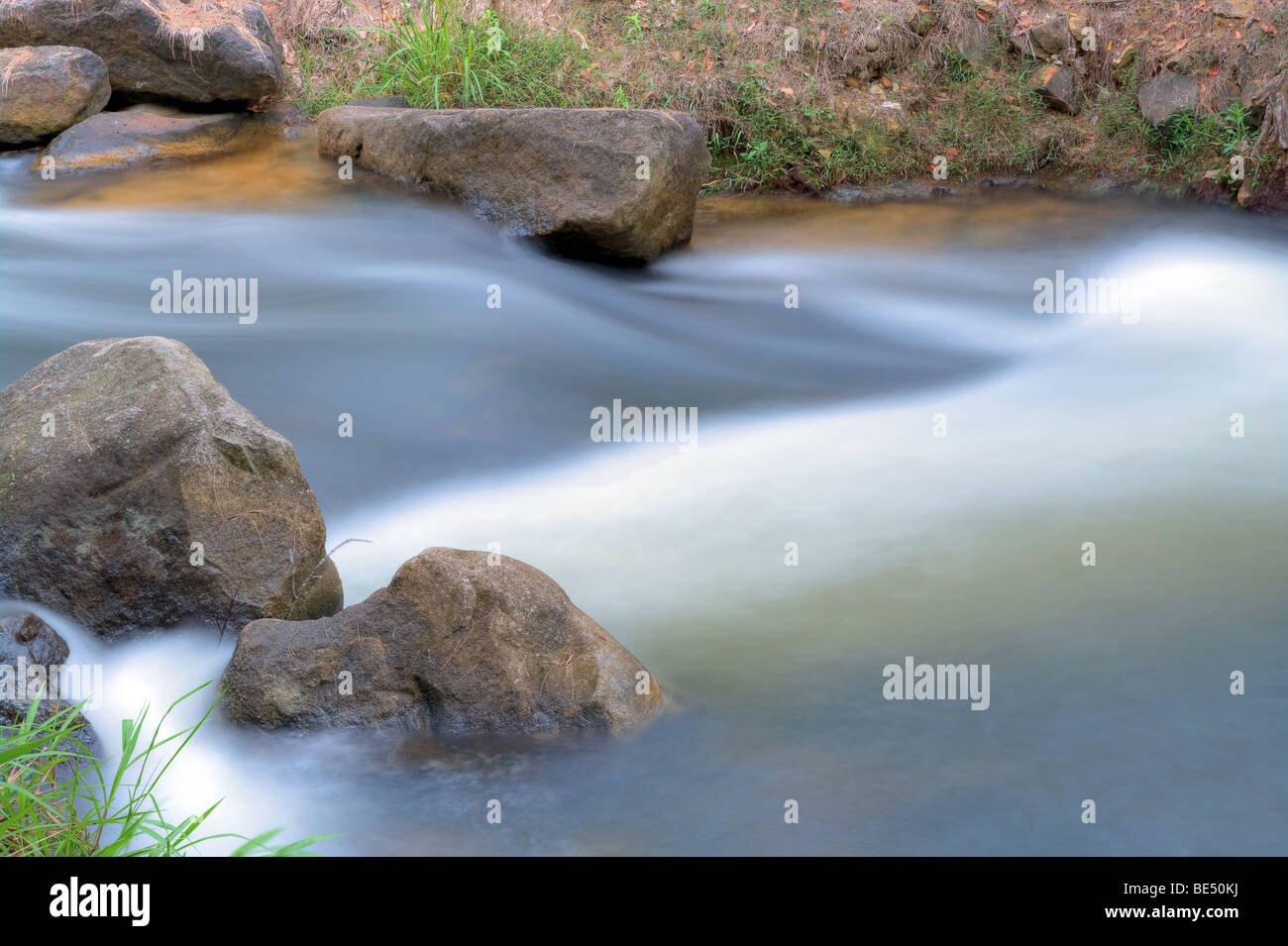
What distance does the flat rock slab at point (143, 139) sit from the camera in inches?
340

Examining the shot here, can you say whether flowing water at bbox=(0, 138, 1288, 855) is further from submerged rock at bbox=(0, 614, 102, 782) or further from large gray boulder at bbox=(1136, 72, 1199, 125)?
large gray boulder at bbox=(1136, 72, 1199, 125)

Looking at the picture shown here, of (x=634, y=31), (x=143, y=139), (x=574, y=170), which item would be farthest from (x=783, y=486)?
(x=143, y=139)

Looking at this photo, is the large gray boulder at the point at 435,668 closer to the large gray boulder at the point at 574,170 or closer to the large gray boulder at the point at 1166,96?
the large gray boulder at the point at 574,170

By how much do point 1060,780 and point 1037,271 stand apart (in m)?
5.03

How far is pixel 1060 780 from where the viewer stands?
324cm

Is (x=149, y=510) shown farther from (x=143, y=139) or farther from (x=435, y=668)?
(x=143, y=139)

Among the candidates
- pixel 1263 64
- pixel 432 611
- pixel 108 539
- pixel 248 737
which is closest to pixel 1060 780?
pixel 432 611

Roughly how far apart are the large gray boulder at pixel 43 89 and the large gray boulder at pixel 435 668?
273 inches

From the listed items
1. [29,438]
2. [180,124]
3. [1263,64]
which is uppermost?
[1263,64]

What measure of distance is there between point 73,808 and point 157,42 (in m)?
8.03

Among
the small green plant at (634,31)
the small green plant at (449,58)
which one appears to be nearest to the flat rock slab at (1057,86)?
the small green plant at (634,31)

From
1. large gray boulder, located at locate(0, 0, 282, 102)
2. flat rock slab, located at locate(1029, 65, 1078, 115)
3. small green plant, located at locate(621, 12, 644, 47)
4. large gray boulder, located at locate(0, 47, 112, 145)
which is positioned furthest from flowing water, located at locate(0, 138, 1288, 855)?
small green plant, located at locate(621, 12, 644, 47)

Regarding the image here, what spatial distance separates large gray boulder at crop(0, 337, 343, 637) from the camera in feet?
11.9
